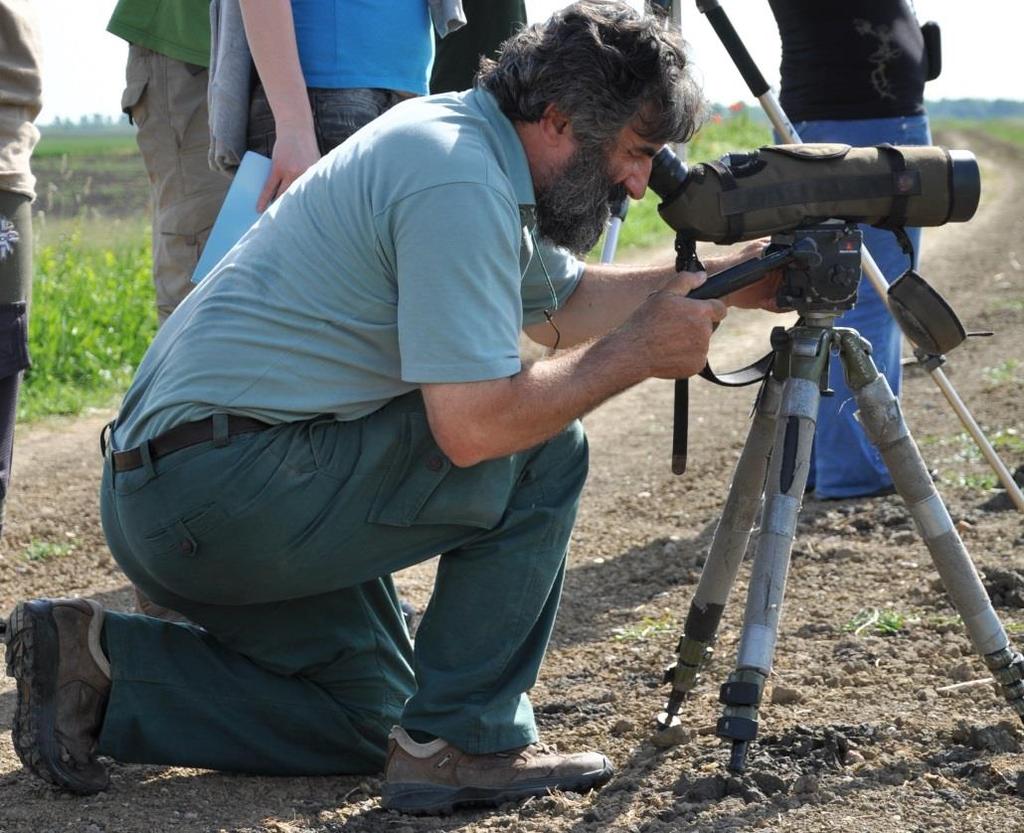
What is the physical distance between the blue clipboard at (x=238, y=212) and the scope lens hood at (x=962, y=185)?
4.84 ft

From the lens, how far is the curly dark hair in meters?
2.66

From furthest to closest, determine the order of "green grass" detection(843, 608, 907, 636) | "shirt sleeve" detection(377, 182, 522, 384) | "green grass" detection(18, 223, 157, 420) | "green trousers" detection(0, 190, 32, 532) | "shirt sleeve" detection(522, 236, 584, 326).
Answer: "green grass" detection(18, 223, 157, 420), "green grass" detection(843, 608, 907, 636), "green trousers" detection(0, 190, 32, 532), "shirt sleeve" detection(522, 236, 584, 326), "shirt sleeve" detection(377, 182, 522, 384)

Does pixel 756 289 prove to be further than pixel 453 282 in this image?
Yes

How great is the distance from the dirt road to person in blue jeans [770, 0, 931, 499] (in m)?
0.62

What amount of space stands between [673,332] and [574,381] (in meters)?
0.19

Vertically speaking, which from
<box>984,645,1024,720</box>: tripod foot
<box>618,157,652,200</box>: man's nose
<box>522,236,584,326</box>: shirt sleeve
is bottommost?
<box>984,645,1024,720</box>: tripod foot

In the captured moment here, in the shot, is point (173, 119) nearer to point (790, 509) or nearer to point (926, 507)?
point (790, 509)

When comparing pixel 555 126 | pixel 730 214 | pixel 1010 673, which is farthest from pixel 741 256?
pixel 1010 673

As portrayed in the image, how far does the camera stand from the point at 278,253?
272 cm

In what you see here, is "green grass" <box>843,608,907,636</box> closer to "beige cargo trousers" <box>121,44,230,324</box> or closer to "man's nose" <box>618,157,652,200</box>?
"man's nose" <box>618,157,652,200</box>

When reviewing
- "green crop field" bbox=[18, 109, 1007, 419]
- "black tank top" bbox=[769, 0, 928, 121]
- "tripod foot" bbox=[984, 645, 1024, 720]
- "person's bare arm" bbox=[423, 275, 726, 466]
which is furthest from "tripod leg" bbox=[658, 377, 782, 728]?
"green crop field" bbox=[18, 109, 1007, 419]

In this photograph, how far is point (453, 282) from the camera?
252 centimetres

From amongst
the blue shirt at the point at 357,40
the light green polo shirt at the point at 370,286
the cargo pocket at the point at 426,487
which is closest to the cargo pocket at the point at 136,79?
the blue shirt at the point at 357,40

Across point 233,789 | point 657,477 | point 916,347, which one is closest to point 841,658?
point 916,347
